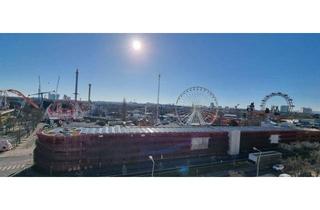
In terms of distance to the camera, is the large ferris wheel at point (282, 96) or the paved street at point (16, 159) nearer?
the paved street at point (16, 159)

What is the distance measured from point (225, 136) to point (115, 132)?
657 centimetres

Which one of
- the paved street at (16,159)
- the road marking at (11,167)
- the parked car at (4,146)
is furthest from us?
the parked car at (4,146)

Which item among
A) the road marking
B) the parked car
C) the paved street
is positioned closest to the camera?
the paved street

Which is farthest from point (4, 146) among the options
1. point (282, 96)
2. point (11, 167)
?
point (282, 96)

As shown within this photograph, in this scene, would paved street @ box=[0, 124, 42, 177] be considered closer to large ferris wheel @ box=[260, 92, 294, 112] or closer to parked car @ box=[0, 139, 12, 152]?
parked car @ box=[0, 139, 12, 152]

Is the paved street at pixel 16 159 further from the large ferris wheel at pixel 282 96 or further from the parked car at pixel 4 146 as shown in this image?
the large ferris wheel at pixel 282 96

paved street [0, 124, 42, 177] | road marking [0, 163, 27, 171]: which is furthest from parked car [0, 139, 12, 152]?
road marking [0, 163, 27, 171]

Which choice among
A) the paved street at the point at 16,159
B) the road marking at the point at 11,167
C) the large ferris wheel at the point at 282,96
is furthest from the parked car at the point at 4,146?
the large ferris wheel at the point at 282,96

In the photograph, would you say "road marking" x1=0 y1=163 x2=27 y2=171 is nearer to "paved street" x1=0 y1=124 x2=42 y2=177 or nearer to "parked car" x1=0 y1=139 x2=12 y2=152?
"paved street" x1=0 y1=124 x2=42 y2=177

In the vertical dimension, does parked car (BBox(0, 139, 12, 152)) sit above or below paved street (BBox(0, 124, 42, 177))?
above

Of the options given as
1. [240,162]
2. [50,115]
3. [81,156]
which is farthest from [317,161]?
[50,115]

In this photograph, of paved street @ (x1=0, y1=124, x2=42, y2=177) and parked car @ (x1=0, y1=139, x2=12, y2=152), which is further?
parked car @ (x1=0, y1=139, x2=12, y2=152)

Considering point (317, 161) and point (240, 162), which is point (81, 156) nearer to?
point (240, 162)

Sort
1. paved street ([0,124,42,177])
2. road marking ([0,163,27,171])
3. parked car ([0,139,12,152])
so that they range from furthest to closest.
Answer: parked car ([0,139,12,152]), road marking ([0,163,27,171]), paved street ([0,124,42,177])
